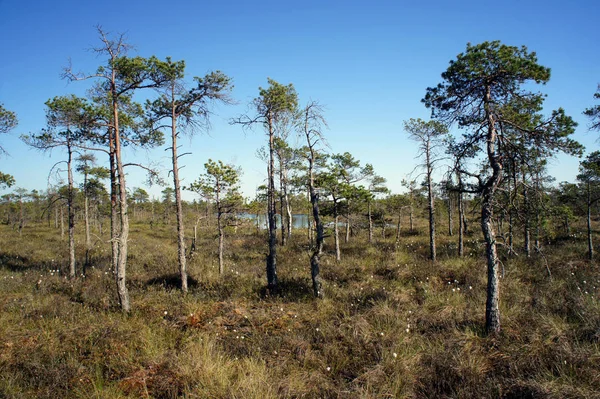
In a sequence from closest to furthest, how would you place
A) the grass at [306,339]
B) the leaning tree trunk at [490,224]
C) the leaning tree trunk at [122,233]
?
1. the grass at [306,339]
2. the leaning tree trunk at [490,224]
3. the leaning tree trunk at [122,233]

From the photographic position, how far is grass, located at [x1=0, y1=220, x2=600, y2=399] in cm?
484

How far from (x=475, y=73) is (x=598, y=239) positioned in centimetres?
2541

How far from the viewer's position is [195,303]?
9.58 metres

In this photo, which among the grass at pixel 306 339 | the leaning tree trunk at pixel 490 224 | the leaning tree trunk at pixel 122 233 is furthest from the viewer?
the leaning tree trunk at pixel 122 233

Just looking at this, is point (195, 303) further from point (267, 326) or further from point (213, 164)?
point (213, 164)

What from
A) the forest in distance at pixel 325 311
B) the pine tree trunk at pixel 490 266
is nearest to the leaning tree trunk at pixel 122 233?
the forest in distance at pixel 325 311

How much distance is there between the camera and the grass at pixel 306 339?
4.84m

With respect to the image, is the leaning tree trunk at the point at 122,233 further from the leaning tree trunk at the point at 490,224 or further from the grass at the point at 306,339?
the leaning tree trunk at the point at 490,224

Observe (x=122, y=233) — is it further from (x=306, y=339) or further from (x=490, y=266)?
(x=490, y=266)

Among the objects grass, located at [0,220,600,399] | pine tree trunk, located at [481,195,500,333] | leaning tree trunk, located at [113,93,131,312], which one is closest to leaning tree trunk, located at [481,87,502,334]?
pine tree trunk, located at [481,195,500,333]

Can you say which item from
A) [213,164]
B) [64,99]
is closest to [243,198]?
[213,164]

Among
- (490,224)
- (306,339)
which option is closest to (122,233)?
(306,339)

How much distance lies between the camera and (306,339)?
6863mm

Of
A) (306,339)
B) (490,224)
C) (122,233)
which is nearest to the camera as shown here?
(490,224)
